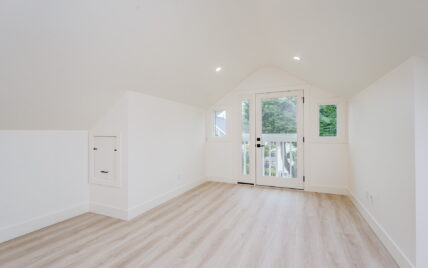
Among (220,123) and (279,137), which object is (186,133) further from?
(279,137)

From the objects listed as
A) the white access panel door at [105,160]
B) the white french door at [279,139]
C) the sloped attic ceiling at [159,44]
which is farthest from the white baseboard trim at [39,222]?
the white french door at [279,139]

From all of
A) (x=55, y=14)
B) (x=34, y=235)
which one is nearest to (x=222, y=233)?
(x=34, y=235)

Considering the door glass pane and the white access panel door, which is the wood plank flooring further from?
the door glass pane

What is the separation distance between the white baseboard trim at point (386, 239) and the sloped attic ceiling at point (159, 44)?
5.47ft

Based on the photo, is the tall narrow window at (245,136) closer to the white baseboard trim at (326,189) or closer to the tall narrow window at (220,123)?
the tall narrow window at (220,123)

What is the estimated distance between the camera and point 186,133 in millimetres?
4129

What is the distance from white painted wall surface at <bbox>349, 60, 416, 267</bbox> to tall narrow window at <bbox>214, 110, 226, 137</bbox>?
8.66 ft

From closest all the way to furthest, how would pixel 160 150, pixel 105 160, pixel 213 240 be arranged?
pixel 213 240, pixel 105 160, pixel 160 150

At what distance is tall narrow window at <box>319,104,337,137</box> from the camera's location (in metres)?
3.79

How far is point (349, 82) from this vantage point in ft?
9.26

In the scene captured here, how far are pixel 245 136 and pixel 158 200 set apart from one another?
2284 millimetres

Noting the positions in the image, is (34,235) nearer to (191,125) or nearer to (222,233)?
(222,233)

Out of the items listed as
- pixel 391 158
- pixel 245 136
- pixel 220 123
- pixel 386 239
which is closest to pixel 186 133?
pixel 220 123

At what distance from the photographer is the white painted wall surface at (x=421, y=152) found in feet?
5.07
